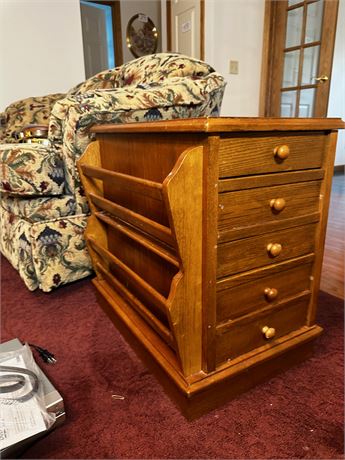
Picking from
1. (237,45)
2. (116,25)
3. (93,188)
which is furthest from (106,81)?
(116,25)

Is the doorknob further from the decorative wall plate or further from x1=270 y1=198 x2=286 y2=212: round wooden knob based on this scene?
x1=270 y1=198 x2=286 y2=212: round wooden knob

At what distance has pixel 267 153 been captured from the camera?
2.11 ft

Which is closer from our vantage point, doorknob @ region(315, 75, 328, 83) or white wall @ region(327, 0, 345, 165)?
doorknob @ region(315, 75, 328, 83)

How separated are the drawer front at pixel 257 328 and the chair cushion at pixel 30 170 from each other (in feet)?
2.63

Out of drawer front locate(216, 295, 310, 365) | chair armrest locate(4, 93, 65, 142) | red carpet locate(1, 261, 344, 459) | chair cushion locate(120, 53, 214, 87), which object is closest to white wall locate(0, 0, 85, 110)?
chair armrest locate(4, 93, 65, 142)

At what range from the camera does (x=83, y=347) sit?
3.18 ft

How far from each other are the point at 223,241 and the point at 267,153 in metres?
0.19

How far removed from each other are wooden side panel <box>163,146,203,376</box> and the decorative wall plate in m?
3.64

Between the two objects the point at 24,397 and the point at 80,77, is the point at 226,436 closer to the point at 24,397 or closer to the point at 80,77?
the point at 24,397

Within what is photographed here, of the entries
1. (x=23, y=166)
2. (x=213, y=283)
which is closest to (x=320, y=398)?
(x=213, y=283)

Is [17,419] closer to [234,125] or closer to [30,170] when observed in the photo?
[234,125]

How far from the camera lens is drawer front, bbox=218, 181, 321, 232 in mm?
631

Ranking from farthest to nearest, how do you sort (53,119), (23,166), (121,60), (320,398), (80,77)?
(121,60), (80,77), (53,119), (23,166), (320,398)

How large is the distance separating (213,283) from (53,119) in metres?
1.03
